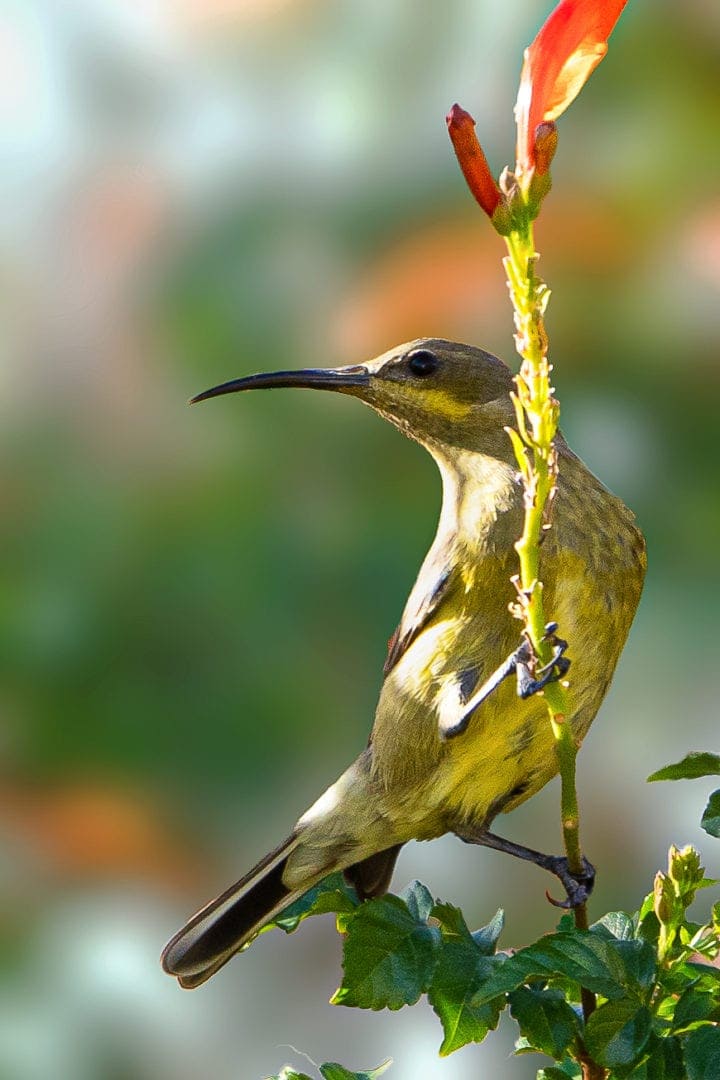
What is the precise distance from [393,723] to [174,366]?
4.44ft

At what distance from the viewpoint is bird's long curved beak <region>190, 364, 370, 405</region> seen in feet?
3.69

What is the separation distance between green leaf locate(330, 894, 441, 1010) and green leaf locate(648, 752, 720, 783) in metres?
0.18

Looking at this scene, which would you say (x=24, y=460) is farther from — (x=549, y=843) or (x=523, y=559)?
(x=523, y=559)

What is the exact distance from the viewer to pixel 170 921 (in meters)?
2.34

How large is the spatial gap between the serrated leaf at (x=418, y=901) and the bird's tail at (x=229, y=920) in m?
0.31

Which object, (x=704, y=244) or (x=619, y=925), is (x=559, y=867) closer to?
(x=619, y=925)

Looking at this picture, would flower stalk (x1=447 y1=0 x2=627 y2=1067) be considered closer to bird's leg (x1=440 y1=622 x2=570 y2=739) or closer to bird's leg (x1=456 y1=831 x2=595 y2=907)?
bird's leg (x1=440 y1=622 x2=570 y2=739)

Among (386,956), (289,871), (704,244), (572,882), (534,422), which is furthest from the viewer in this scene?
(704,244)

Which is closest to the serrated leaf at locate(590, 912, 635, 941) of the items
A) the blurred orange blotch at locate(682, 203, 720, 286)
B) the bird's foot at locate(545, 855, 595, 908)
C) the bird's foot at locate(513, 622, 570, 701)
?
the bird's foot at locate(545, 855, 595, 908)

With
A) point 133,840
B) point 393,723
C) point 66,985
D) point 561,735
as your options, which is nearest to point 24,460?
point 133,840

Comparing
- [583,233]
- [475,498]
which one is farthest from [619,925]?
[583,233]

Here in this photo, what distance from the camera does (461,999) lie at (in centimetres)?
80

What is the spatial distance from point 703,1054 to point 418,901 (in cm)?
22

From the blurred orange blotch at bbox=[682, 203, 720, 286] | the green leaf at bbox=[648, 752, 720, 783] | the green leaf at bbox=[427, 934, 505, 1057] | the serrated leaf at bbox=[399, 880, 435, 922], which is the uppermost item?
the blurred orange blotch at bbox=[682, 203, 720, 286]
